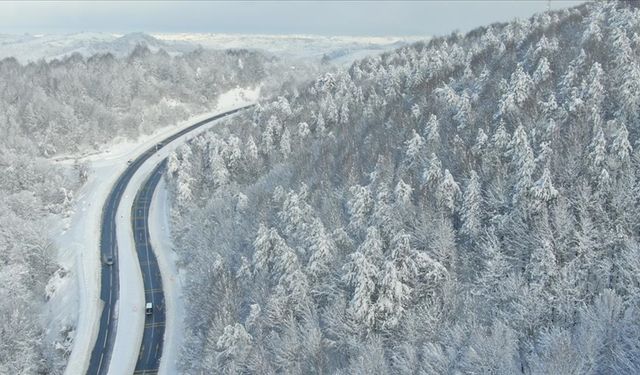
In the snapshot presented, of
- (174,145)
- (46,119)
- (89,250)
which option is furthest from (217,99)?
(89,250)

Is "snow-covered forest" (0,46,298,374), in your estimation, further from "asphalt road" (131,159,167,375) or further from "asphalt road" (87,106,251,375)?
"asphalt road" (131,159,167,375)

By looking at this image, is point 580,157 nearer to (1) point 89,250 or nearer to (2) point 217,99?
(1) point 89,250

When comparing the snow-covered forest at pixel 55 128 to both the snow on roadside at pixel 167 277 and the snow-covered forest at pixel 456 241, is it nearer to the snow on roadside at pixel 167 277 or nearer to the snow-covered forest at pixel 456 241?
the snow on roadside at pixel 167 277

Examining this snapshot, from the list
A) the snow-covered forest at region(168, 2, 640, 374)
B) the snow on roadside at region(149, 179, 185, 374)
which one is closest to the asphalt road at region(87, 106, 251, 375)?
the snow on roadside at region(149, 179, 185, 374)

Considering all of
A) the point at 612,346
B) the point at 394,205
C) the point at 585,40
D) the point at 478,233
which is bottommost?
the point at 612,346

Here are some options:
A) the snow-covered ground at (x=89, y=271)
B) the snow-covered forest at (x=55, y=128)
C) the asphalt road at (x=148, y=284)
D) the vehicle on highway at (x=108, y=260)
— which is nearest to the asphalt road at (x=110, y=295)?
the asphalt road at (x=148, y=284)

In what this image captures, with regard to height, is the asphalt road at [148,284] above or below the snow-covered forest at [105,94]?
below
